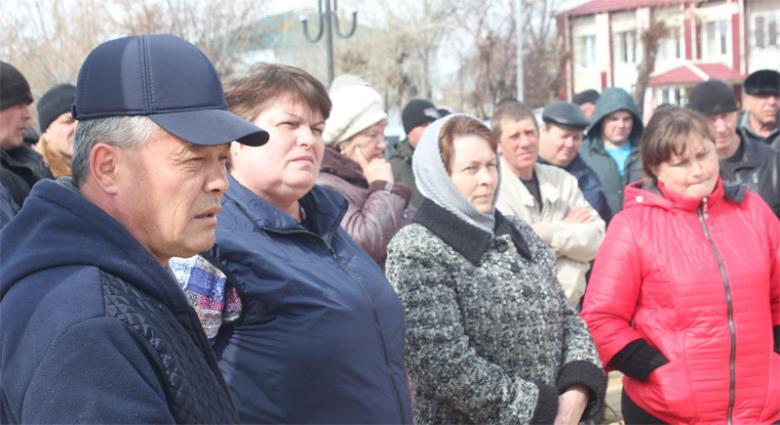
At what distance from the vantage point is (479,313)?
2990 millimetres


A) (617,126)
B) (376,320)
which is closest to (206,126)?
(376,320)

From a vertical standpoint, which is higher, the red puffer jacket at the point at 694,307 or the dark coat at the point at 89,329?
the dark coat at the point at 89,329

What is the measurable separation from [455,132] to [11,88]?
2159 mm

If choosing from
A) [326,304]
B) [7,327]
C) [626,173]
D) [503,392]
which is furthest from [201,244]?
[626,173]

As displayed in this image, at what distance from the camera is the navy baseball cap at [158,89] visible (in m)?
1.62

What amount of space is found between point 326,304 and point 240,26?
18.9 metres

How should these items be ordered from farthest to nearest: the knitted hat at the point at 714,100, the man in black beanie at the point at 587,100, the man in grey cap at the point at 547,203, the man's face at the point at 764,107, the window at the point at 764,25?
the window at the point at 764,25 < the man in black beanie at the point at 587,100 < the man's face at the point at 764,107 < the knitted hat at the point at 714,100 < the man in grey cap at the point at 547,203

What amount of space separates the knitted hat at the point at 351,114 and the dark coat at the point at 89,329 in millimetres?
2742

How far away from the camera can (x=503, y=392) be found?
2.90m

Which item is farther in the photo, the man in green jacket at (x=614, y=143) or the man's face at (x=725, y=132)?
the man in green jacket at (x=614, y=143)

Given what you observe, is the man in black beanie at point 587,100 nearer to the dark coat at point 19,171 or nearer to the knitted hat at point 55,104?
the knitted hat at point 55,104

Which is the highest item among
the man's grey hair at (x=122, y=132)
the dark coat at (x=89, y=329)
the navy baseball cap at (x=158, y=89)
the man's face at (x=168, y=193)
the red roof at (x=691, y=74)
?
the red roof at (x=691, y=74)

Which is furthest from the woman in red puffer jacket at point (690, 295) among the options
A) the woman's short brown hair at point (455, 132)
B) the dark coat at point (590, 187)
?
the dark coat at point (590, 187)

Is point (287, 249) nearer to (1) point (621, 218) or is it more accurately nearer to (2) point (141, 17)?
(1) point (621, 218)
